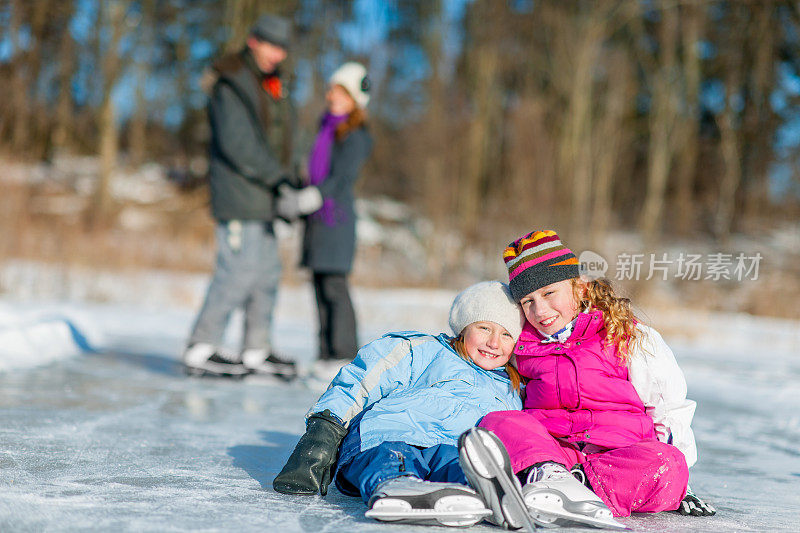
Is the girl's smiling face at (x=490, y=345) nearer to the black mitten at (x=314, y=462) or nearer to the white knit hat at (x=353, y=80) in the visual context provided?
the black mitten at (x=314, y=462)

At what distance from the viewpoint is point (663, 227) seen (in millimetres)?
17062

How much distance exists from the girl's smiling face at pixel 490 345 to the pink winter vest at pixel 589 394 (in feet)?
0.42

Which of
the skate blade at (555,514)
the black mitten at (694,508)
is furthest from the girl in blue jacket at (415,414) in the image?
the black mitten at (694,508)

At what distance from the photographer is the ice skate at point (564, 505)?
4.85 ft

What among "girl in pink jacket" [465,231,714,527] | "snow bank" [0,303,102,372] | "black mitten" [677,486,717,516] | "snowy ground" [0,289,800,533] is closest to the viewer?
"snowy ground" [0,289,800,533]

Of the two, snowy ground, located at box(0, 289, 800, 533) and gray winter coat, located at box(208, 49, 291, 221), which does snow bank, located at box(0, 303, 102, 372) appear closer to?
snowy ground, located at box(0, 289, 800, 533)

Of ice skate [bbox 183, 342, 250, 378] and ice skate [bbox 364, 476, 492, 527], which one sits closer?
ice skate [bbox 364, 476, 492, 527]

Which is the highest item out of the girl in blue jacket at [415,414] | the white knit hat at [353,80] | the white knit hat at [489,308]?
the white knit hat at [353,80]

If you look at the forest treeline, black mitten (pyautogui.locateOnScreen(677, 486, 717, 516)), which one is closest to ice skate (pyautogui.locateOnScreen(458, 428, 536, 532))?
black mitten (pyautogui.locateOnScreen(677, 486, 717, 516))

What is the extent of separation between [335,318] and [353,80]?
114cm

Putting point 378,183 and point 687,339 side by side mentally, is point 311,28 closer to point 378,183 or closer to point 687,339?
point 378,183

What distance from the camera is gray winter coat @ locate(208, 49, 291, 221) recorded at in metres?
3.41

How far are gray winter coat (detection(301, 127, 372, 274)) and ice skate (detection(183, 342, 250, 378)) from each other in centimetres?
58

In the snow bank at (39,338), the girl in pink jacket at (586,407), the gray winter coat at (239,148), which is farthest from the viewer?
the snow bank at (39,338)
